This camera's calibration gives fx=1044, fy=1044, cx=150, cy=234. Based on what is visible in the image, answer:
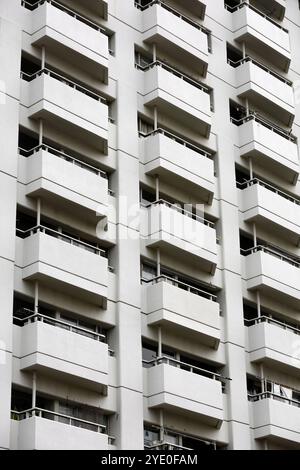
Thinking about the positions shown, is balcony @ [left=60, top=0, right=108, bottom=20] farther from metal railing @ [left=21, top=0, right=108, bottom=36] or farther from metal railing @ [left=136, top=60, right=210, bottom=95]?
metal railing @ [left=136, top=60, right=210, bottom=95]

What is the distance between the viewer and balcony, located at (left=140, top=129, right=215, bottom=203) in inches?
1631

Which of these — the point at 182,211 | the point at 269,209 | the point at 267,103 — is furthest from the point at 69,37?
the point at 267,103

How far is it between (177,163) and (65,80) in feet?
18.2

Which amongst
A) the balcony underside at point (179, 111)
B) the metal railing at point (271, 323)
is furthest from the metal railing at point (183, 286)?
the balcony underside at point (179, 111)

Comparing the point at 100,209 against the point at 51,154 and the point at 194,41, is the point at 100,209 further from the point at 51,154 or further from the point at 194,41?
the point at 194,41

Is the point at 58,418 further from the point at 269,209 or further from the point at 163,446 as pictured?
the point at 269,209

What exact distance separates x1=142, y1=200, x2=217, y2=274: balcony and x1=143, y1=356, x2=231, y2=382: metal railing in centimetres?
415

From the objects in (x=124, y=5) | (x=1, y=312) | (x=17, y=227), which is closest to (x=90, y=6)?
(x=124, y=5)

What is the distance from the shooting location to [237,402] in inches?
→ 1566

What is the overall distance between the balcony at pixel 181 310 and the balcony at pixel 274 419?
290 centimetres

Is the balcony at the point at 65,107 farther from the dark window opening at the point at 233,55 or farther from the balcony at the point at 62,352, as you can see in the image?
the dark window opening at the point at 233,55

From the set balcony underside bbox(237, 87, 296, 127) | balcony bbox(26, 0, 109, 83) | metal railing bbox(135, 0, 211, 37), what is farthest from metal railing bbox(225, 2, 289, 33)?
balcony bbox(26, 0, 109, 83)

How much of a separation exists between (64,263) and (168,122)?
10.2 meters

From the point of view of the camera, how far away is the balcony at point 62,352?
112 feet
